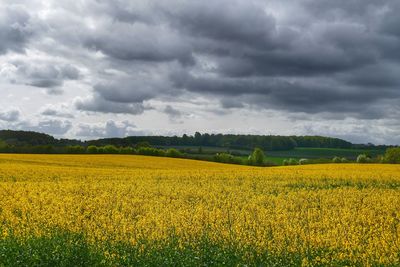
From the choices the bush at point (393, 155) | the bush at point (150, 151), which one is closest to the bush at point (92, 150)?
the bush at point (150, 151)

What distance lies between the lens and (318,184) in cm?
3002

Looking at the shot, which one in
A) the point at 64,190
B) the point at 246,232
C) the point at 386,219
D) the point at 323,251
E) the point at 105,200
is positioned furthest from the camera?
the point at 64,190

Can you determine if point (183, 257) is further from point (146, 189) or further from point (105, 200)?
point (146, 189)

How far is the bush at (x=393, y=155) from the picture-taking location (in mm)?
75812

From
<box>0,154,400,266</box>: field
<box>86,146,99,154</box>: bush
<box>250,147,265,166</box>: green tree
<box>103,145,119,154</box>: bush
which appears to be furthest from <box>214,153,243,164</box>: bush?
<box>0,154,400,266</box>: field

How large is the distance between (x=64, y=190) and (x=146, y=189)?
406 cm

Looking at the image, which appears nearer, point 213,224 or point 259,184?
point 213,224

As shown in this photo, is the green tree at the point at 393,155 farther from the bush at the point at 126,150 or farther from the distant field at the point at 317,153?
the bush at the point at 126,150

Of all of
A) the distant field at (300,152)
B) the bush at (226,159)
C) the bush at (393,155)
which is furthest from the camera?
the distant field at (300,152)

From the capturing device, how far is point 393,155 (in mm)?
77938

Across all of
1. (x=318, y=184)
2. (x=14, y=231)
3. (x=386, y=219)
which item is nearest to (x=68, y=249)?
(x=14, y=231)

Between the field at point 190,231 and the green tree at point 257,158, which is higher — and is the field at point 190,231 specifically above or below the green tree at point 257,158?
below

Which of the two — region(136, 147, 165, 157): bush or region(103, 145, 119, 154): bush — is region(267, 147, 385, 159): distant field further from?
region(103, 145, 119, 154): bush

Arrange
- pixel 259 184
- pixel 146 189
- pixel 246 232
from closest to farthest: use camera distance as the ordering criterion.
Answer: pixel 246 232 < pixel 146 189 < pixel 259 184
